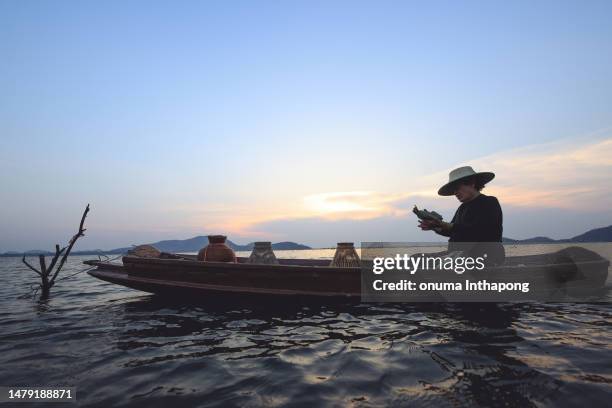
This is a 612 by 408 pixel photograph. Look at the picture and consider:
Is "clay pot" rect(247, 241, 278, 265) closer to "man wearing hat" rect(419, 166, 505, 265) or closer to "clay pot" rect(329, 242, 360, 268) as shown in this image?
"clay pot" rect(329, 242, 360, 268)

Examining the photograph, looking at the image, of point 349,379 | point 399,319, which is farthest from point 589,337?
point 349,379

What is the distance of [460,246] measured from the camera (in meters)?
7.16

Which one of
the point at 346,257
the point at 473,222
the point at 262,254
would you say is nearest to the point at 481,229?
the point at 473,222

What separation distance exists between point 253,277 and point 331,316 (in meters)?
2.19

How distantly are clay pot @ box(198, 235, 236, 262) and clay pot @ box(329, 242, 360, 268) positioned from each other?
274 centimetres

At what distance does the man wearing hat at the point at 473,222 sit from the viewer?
22.1 feet

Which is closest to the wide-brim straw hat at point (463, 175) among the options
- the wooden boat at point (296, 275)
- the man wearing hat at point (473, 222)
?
the man wearing hat at point (473, 222)

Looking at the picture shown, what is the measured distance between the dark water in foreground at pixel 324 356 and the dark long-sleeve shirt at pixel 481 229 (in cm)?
124

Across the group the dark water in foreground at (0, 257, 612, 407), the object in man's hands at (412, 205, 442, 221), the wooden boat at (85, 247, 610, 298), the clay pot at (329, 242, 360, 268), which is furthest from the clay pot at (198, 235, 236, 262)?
the object in man's hands at (412, 205, 442, 221)

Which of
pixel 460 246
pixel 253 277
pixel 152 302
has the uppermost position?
pixel 460 246

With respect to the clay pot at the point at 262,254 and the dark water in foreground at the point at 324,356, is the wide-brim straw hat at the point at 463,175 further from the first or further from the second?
the clay pot at the point at 262,254

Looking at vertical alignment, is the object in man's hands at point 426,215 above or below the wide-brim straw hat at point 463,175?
below

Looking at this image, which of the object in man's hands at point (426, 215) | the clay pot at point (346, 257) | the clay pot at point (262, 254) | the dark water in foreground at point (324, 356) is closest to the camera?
the dark water in foreground at point (324, 356)

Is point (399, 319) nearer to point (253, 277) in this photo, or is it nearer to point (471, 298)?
point (471, 298)
